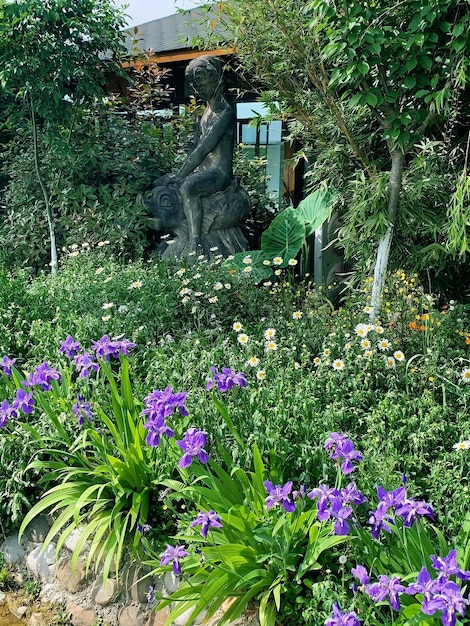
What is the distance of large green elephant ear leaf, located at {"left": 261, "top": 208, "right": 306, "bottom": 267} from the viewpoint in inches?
233

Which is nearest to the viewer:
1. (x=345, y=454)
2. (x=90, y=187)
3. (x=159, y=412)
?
(x=345, y=454)

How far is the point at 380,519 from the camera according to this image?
1.79m

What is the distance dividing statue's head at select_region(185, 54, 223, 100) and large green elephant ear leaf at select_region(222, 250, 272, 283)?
149 centimetres

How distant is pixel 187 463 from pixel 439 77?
2.97 meters

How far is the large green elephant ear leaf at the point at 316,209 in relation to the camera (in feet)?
A: 19.0

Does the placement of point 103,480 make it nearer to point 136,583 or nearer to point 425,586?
point 136,583

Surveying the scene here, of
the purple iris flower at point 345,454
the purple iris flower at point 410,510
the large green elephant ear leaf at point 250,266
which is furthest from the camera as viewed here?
the large green elephant ear leaf at point 250,266

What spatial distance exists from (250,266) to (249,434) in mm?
2391

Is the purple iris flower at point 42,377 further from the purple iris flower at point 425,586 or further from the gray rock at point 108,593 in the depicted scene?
the purple iris flower at point 425,586

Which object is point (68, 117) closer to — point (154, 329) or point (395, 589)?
point (154, 329)

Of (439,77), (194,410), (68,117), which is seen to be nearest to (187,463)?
(194,410)

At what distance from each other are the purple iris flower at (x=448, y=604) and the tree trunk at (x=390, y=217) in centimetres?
275

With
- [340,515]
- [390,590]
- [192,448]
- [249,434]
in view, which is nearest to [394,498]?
[340,515]

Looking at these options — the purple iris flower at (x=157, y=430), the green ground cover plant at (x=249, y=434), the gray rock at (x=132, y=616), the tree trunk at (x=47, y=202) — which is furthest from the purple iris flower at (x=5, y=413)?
the tree trunk at (x=47, y=202)
